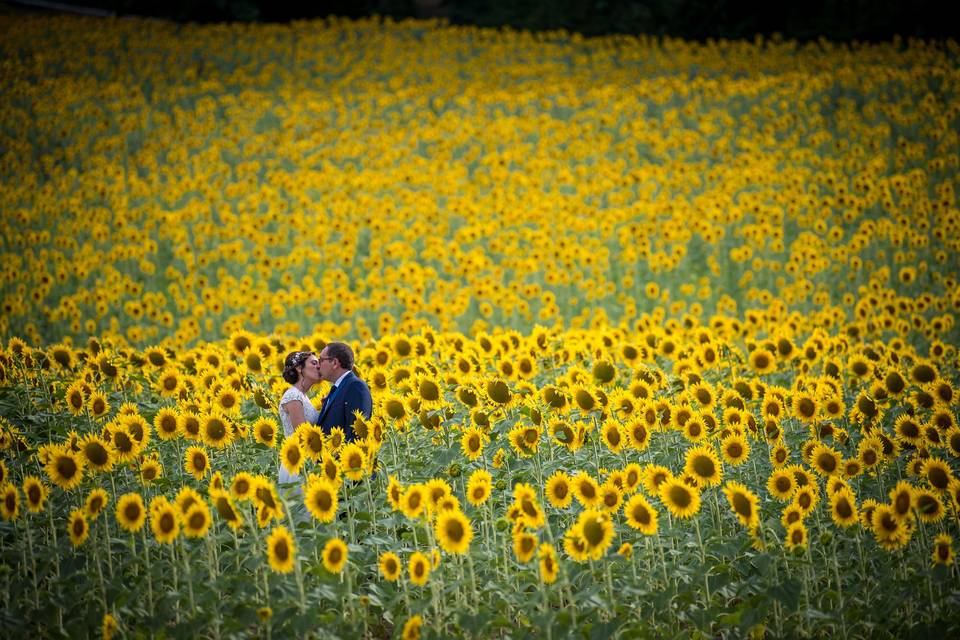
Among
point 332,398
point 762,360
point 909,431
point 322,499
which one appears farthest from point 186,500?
point 762,360

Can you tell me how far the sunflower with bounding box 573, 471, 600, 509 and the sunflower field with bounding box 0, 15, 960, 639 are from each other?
73 mm

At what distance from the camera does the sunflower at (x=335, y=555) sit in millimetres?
3996

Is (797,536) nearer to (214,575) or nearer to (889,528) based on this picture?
(889,528)

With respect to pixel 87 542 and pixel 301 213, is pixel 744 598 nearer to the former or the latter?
pixel 87 542

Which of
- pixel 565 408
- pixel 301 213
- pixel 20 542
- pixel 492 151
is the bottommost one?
pixel 20 542

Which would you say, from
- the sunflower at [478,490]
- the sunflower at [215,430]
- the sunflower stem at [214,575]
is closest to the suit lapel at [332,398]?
the sunflower at [215,430]

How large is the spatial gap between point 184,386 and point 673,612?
Result: 3.49 meters

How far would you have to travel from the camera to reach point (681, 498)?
455cm

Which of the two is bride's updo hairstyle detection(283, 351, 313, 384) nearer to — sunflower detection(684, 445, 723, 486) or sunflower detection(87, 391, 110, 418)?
sunflower detection(87, 391, 110, 418)

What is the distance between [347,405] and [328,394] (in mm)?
275

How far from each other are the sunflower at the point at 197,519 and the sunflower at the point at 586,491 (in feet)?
5.56

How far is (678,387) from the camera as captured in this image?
6254 mm

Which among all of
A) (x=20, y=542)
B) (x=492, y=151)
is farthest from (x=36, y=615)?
(x=492, y=151)

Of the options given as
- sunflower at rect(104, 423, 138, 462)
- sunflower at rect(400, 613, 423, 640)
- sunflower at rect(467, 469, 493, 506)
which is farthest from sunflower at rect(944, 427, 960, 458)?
sunflower at rect(104, 423, 138, 462)
